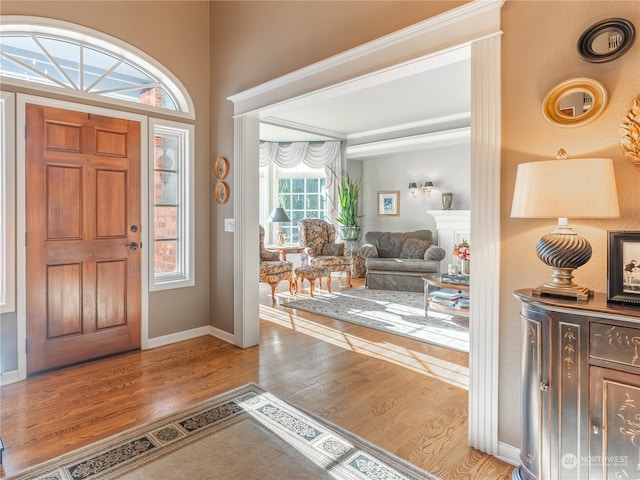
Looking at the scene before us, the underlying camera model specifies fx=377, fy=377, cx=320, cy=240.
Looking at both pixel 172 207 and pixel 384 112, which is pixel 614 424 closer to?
pixel 172 207

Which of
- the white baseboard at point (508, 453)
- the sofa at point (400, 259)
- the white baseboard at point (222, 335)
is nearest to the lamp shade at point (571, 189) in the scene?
the white baseboard at point (508, 453)

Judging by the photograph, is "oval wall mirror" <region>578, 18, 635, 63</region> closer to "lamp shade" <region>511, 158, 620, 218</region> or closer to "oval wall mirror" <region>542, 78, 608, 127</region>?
"oval wall mirror" <region>542, 78, 608, 127</region>

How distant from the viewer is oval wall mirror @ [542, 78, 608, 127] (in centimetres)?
167

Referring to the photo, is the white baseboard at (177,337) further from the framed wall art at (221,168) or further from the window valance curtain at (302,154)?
the window valance curtain at (302,154)

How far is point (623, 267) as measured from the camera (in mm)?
1552

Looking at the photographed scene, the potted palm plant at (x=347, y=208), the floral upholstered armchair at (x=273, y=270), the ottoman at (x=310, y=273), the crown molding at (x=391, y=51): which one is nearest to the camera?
the crown molding at (x=391, y=51)

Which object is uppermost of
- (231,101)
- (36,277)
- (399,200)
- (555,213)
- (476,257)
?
(231,101)

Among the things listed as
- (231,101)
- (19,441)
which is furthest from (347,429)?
(231,101)

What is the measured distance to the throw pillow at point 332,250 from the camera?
23.2 ft

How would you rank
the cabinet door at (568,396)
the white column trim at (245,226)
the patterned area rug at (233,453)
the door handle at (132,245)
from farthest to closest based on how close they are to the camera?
the white column trim at (245,226)
the door handle at (132,245)
the patterned area rug at (233,453)
the cabinet door at (568,396)

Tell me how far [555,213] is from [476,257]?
0.56 m

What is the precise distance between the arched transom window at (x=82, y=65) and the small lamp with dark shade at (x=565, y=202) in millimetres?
3374

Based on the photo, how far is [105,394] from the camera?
2727mm

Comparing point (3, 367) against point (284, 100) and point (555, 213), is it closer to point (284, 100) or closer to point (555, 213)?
point (284, 100)
